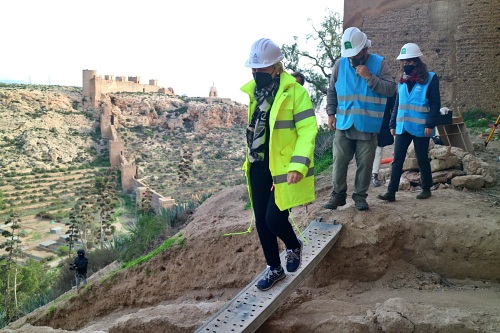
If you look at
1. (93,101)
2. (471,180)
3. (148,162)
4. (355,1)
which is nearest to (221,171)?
(148,162)

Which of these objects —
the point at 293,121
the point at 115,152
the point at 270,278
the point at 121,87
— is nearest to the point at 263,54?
the point at 293,121

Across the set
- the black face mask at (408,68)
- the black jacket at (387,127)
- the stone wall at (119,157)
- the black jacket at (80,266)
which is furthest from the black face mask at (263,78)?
the stone wall at (119,157)

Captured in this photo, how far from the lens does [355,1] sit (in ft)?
44.7

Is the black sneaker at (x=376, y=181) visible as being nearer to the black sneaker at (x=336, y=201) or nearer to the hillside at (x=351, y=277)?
the hillside at (x=351, y=277)

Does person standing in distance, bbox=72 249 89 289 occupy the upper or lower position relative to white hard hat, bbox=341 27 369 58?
lower

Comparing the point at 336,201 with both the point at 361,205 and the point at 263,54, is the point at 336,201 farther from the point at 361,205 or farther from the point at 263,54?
the point at 263,54

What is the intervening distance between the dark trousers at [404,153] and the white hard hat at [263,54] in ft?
8.15

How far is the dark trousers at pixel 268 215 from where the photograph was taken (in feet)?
12.0

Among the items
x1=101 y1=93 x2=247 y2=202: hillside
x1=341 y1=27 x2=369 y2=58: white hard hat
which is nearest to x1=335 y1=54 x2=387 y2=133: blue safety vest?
x1=341 y1=27 x2=369 y2=58: white hard hat

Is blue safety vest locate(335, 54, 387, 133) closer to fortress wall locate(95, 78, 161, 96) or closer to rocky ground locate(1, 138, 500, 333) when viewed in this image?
rocky ground locate(1, 138, 500, 333)

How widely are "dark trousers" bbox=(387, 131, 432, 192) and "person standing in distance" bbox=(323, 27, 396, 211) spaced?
0.75m

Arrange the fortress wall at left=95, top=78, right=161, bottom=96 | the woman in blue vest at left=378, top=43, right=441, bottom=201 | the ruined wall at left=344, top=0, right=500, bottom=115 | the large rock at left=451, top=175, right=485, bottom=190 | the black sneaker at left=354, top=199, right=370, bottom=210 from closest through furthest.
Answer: the black sneaker at left=354, top=199, right=370, bottom=210
the woman in blue vest at left=378, top=43, right=441, bottom=201
the large rock at left=451, top=175, right=485, bottom=190
the ruined wall at left=344, top=0, right=500, bottom=115
the fortress wall at left=95, top=78, right=161, bottom=96

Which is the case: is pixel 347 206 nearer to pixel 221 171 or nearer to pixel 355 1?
pixel 355 1

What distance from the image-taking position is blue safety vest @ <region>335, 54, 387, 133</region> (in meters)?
4.75
